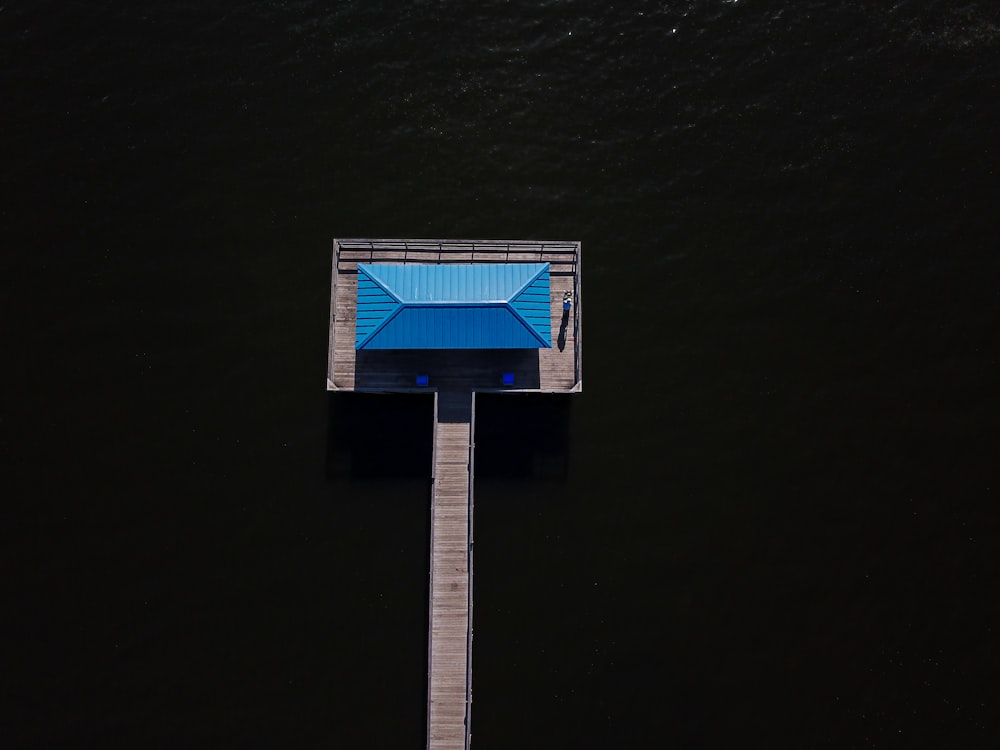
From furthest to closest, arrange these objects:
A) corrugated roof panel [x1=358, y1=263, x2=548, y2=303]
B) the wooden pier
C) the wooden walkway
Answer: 1. corrugated roof panel [x1=358, y1=263, x2=548, y2=303]
2. the wooden pier
3. the wooden walkway

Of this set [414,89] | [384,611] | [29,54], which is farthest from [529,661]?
[29,54]

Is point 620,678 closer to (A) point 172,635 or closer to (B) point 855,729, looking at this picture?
(B) point 855,729

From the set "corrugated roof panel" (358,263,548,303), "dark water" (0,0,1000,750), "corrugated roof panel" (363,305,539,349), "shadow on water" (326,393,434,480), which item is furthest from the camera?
"shadow on water" (326,393,434,480)

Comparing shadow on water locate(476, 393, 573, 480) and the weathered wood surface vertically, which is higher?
the weathered wood surface

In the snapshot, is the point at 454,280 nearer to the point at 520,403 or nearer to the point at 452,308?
the point at 452,308

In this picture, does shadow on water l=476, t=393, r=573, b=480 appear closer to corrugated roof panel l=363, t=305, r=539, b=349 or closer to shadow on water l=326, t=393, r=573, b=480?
shadow on water l=326, t=393, r=573, b=480

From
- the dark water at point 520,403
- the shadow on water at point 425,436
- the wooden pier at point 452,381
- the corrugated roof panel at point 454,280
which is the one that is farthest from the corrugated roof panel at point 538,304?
the dark water at point 520,403

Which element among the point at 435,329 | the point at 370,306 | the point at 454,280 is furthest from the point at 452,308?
the point at 370,306

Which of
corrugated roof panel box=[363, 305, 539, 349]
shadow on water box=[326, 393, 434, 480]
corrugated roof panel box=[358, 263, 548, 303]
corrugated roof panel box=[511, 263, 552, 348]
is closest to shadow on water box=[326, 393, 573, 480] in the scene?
shadow on water box=[326, 393, 434, 480]
